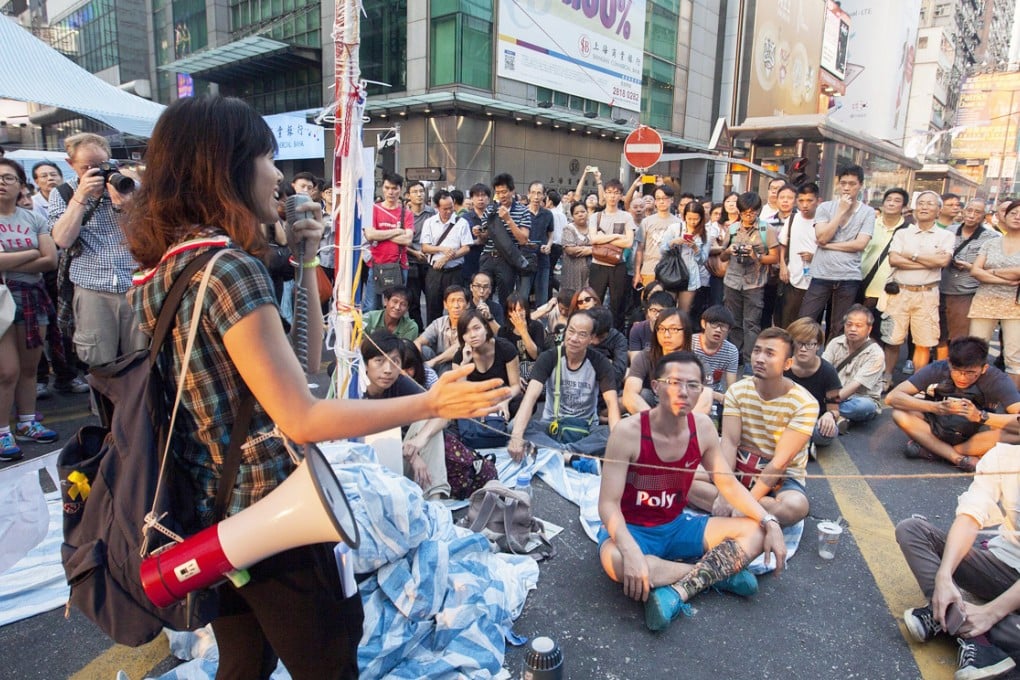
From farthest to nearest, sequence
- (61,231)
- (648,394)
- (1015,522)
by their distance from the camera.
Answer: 1. (648,394)
2. (61,231)
3. (1015,522)

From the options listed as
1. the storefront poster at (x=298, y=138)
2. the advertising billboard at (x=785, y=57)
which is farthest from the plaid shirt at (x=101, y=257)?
the advertising billboard at (x=785, y=57)

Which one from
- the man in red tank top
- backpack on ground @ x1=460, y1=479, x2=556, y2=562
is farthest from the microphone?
backpack on ground @ x1=460, y1=479, x2=556, y2=562

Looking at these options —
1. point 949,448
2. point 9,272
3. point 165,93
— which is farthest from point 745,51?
point 9,272

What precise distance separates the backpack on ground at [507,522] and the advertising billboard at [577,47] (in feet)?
60.2

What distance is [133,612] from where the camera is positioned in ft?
4.13

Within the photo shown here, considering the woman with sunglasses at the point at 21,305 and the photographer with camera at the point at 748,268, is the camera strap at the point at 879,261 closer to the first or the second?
the photographer with camera at the point at 748,268

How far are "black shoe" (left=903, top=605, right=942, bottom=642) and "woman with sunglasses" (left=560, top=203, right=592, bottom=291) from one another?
491cm

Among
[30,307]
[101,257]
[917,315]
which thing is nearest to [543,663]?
[101,257]

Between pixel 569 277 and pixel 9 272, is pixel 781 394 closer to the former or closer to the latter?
pixel 569 277

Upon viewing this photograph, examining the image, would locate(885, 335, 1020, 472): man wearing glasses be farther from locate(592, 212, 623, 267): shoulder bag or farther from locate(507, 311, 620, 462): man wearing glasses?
locate(592, 212, 623, 267): shoulder bag

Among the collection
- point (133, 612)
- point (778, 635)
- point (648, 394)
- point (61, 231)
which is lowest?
point (778, 635)

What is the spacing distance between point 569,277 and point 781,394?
12.6 ft

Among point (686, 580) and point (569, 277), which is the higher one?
point (569, 277)

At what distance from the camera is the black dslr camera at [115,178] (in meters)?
3.22
